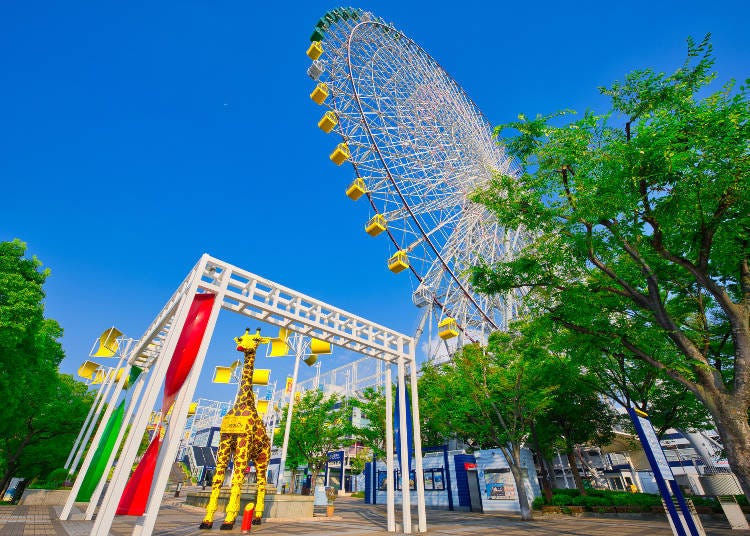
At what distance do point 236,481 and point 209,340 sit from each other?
3516 millimetres

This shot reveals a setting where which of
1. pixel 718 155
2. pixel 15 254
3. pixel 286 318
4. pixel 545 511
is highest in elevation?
pixel 15 254

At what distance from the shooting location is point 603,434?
71.2ft

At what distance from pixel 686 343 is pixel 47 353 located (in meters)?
23.6

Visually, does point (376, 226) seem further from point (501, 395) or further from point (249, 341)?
point (249, 341)

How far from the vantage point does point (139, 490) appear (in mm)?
5871

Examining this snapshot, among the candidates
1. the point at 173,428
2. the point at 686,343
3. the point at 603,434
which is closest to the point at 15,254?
the point at 173,428

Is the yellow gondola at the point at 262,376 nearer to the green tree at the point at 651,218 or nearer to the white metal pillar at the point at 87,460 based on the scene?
the white metal pillar at the point at 87,460

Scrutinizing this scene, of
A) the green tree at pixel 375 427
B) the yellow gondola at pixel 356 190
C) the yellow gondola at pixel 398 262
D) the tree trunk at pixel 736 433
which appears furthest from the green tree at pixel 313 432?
the tree trunk at pixel 736 433

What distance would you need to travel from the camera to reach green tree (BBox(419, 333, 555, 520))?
51.5 feet

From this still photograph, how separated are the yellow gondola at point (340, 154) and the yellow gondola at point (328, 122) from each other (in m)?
1.20

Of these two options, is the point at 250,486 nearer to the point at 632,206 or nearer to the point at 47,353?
the point at 47,353

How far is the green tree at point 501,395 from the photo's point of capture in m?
15.7

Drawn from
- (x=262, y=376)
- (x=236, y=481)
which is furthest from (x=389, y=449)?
(x=262, y=376)

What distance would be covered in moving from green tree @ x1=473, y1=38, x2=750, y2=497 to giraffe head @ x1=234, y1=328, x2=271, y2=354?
6006mm
